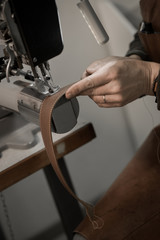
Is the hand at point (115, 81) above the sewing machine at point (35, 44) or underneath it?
underneath

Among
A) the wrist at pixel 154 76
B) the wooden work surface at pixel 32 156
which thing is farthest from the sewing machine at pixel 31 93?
the wrist at pixel 154 76

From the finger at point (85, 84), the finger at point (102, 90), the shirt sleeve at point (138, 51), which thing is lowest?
the shirt sleeve at point (138, 51)

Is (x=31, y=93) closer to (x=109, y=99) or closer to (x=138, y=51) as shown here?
(x=109, y=99)

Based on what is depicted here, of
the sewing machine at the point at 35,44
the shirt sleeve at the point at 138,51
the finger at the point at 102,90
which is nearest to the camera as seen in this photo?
the sewing machine at the point at 35,44

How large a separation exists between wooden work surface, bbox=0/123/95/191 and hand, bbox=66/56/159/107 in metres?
0.13

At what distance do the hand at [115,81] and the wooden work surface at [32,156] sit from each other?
126mm

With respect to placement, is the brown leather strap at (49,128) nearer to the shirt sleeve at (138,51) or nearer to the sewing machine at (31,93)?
the sewing machine at (31,93)

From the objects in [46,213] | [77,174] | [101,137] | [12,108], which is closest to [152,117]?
[101,137]

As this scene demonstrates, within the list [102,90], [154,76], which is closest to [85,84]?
[102,90]

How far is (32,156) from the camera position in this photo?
3.84ft

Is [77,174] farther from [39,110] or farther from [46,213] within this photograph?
[39,110]

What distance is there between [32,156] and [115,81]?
0.93 ft

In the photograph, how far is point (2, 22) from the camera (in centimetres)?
99

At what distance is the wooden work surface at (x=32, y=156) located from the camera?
45.1 inches
